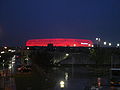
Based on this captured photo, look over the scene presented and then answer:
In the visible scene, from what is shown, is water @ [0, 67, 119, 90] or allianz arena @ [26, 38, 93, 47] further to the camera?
allianz arena @ [26, 38, 93, 47]

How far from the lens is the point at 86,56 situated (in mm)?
60719

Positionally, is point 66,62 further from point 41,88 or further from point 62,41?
point 62,41

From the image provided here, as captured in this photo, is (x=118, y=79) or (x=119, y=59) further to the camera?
(x=119, y=59)

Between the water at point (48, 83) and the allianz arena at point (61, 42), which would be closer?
the water at point (48, 83)

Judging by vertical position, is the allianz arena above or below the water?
above

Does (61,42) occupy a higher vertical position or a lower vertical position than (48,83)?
higher

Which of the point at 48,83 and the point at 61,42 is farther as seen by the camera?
the point at 61,42

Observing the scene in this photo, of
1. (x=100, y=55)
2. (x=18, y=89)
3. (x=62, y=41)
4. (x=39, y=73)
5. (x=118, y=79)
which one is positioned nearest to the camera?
(x=18, y=89)

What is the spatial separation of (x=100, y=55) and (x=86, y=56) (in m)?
13.5

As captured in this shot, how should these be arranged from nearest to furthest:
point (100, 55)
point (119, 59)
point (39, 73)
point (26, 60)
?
point (39, 73) < point (100, 55) < point (119, 59) < point (26, 60)

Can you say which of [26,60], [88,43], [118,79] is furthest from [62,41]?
[118,79]

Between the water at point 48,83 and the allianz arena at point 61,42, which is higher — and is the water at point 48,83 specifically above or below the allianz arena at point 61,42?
below

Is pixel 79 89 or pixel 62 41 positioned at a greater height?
pixel 62 41

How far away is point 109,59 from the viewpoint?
1993 inches
